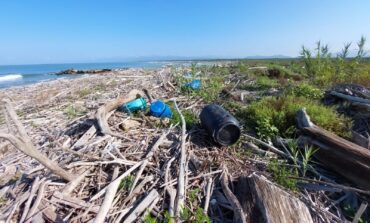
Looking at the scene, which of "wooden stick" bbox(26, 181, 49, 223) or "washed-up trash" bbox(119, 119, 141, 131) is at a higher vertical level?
"washed-up trash" bbox(119, 119, 141, 131)

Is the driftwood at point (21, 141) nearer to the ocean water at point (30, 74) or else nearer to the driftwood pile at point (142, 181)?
the driftwood pile at point (142, 181)

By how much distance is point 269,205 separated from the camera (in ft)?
7.95

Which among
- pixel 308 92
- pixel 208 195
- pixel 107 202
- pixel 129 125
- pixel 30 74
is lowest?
pixel 30 74

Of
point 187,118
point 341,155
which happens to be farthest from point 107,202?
point 341,155

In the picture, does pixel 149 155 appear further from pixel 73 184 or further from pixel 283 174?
pixel 283 174

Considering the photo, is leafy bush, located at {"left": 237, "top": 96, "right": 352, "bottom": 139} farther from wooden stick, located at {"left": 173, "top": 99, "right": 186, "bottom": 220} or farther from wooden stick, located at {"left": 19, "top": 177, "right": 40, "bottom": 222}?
wooden stick, located at {"left": 19, "top": 177, "right": 40, "bottom": 222}

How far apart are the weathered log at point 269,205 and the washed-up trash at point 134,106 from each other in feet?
9.71

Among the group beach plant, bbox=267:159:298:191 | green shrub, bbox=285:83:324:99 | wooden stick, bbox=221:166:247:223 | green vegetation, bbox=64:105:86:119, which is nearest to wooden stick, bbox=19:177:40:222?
wooden stick, bbox=221:166:247:223

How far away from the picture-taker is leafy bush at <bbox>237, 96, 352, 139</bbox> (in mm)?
4168

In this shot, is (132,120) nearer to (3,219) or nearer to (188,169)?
(188,169)

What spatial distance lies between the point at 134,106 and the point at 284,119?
109 inches

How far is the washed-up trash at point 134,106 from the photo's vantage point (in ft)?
16.7

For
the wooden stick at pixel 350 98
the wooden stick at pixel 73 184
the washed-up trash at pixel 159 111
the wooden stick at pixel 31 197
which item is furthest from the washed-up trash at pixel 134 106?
the wooden stick at pixel 350 98

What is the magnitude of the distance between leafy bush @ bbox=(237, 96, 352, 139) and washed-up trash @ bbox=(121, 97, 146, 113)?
6.47 ft
